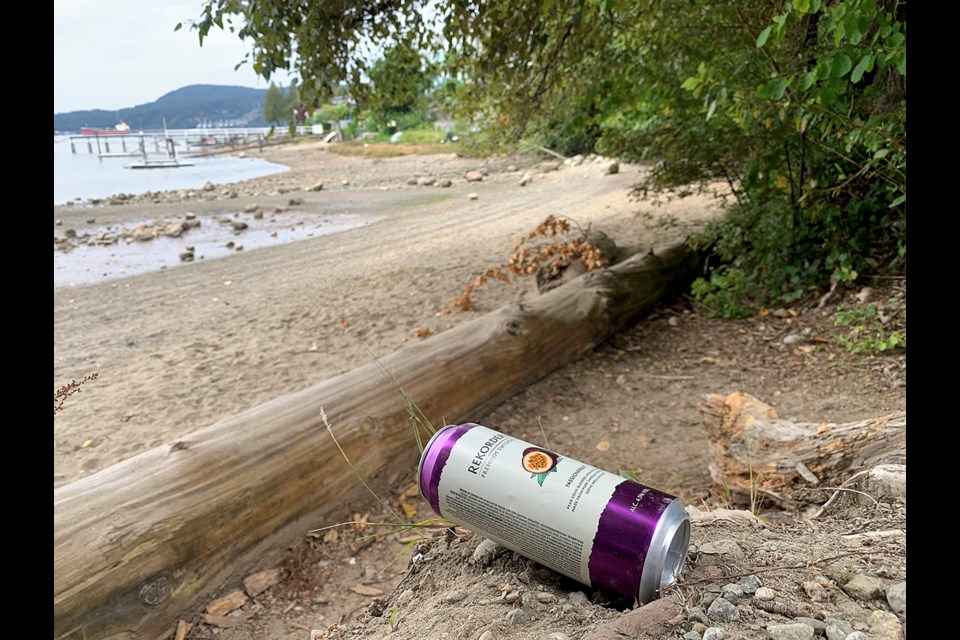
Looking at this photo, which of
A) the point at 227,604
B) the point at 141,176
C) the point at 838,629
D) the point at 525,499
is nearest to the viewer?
the point at 838,629

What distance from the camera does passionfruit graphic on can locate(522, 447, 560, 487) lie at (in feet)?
5.36

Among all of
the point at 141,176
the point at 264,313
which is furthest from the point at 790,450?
the point at 141,176

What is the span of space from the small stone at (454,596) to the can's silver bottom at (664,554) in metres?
0.44

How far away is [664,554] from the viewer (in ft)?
4.83

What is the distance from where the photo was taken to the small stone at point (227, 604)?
9.16 feet

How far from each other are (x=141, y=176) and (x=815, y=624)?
35268 millimetres

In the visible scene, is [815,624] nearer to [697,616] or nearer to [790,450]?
[697,616]

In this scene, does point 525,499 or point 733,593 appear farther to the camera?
point 525,499

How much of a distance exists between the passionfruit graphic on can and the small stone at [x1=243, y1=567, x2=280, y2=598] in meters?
1.80

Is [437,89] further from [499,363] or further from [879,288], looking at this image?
[879,288]

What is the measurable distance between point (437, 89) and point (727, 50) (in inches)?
118

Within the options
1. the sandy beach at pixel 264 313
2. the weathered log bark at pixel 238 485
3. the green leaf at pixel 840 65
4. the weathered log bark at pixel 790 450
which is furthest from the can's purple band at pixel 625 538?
the sandy beach at pixel 264 313

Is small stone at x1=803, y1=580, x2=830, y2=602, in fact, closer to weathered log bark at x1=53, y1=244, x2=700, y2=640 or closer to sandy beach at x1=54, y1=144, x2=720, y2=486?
weathered log bark at x1=53, y1=244, x2=700, y2=640

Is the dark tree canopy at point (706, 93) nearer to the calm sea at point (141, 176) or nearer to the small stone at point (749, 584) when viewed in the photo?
the small stone at point (749, 584)
